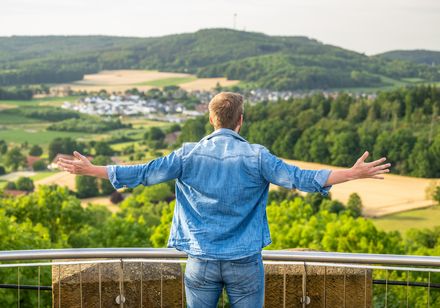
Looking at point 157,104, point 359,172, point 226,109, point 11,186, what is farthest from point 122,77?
point 359,172

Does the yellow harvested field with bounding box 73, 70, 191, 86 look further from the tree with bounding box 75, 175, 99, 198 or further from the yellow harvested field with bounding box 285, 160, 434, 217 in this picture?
the yellow harvested field with bounding box 285, 160, 434, 217

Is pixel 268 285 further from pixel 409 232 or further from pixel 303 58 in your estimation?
pixel 303 58

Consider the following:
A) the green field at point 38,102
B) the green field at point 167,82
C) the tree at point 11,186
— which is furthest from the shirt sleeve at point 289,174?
the green field at point 167,82

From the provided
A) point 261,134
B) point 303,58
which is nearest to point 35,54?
point 303,58

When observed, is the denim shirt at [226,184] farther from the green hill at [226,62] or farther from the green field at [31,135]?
the green hill at [226,62]

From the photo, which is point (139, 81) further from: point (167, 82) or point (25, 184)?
point (25, 184)

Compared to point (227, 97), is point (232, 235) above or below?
below
